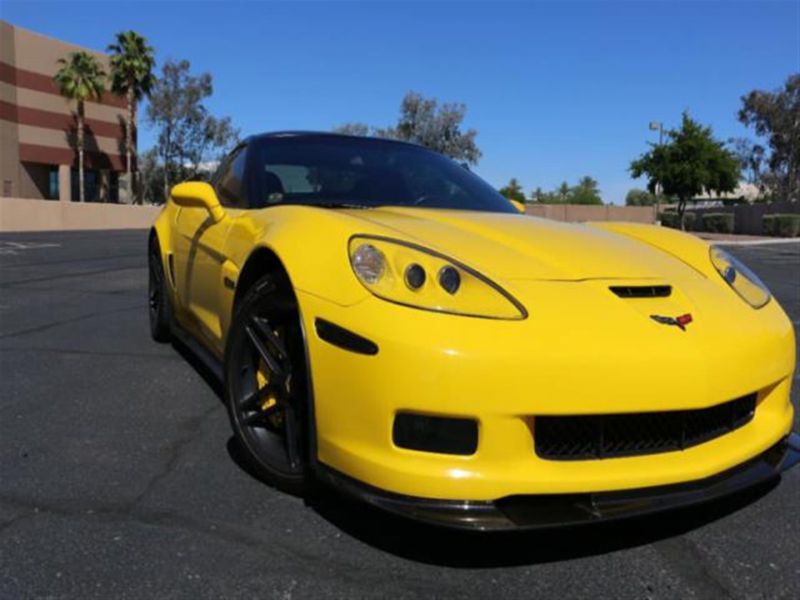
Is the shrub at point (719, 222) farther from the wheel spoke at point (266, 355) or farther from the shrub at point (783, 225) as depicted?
the wheel spoke at point (266, 355)

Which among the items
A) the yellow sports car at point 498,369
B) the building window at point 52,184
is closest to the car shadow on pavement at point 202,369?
the yellow sports car at point 498,369

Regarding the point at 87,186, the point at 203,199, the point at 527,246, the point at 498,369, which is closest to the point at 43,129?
the point at 87,186

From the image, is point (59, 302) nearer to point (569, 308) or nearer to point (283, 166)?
point (283, 166)

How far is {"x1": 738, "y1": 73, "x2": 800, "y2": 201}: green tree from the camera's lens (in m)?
54.7

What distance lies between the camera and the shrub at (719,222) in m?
37.4

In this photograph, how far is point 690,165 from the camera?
34.5 metres

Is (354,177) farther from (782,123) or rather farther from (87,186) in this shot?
(782,123)

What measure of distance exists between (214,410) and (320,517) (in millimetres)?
1367

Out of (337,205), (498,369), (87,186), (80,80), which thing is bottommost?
(498,369)

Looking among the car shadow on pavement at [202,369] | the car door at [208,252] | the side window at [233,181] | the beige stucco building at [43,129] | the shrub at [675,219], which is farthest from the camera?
the shrub at [675,219]

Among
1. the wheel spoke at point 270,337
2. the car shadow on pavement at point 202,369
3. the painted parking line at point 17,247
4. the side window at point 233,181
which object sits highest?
the side window at point 233,181

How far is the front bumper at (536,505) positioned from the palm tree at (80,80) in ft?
142

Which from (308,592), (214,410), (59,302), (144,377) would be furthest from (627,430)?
(59,302)

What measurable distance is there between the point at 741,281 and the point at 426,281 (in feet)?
4.63
